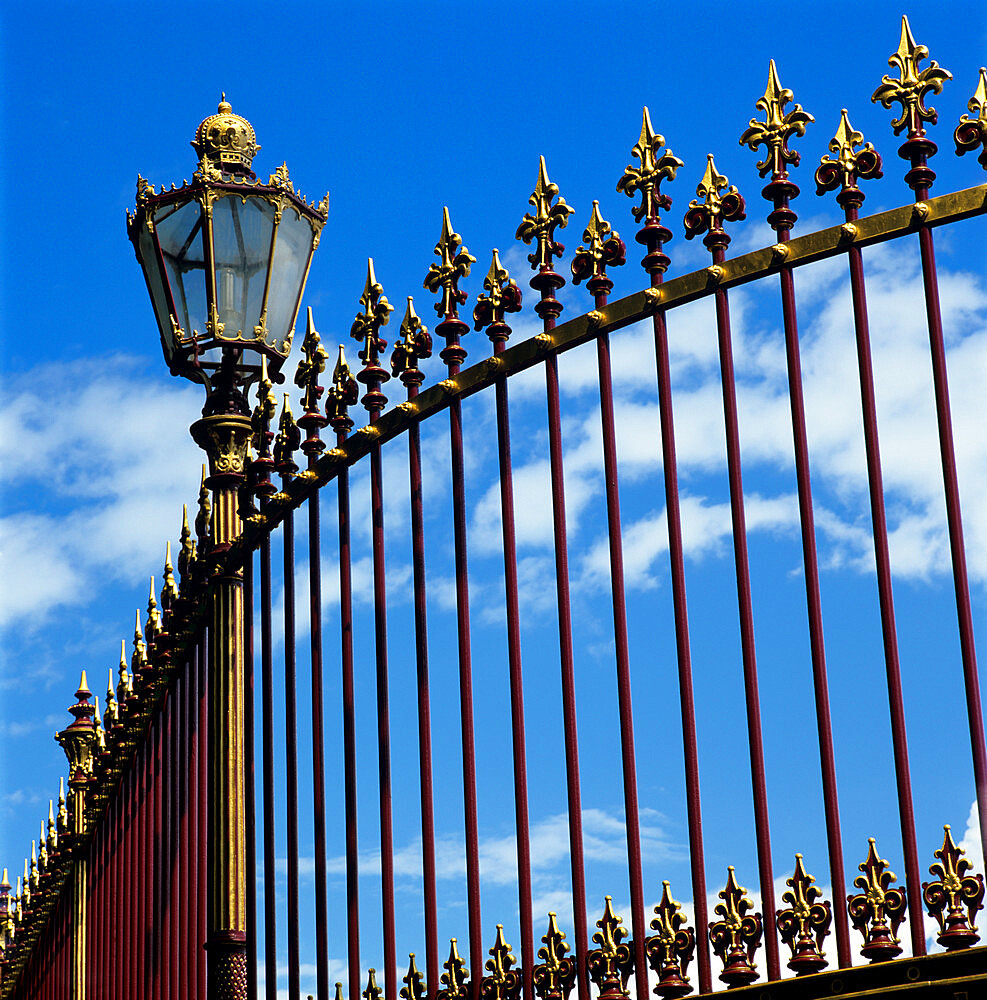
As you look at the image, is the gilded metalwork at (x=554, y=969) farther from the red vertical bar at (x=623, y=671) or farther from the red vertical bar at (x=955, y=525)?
the red vertical bar at (x=955, y=525)

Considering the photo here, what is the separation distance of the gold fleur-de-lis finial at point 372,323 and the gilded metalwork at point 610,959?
2.34 metres

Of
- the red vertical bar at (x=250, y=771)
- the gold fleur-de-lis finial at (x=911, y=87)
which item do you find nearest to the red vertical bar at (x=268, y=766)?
the red vertical bar at (x=250, y=771)

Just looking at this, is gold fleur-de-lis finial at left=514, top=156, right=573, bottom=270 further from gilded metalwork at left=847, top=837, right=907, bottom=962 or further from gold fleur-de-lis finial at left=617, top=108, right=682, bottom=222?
gilded metalwork at left=847, top=837, right=907, bottom=962

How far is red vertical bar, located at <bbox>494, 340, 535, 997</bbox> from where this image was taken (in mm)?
5438

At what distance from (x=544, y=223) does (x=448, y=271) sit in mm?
480

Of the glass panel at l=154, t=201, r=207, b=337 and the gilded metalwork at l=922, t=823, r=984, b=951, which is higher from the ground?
the glass panel at l=154, t=201, r=207, b=337

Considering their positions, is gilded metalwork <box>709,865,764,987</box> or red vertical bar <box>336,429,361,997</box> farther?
red vertical bar <box>336,429,361,997</box>

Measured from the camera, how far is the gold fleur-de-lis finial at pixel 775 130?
5.51 meters

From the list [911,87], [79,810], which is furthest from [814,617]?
[79,810]

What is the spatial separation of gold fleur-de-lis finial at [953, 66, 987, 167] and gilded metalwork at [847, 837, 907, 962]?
2104 mm

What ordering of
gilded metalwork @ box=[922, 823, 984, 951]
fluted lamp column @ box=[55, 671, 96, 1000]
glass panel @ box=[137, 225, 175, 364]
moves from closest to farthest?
gilded metalwork @ box=[922, 823, 984, 951] < glass panel @ box=[137, 225, 175, 364] < fluted lamp column @ box=[55, 671, 96, 1000]

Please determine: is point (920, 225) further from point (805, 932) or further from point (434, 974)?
point (434, 974)

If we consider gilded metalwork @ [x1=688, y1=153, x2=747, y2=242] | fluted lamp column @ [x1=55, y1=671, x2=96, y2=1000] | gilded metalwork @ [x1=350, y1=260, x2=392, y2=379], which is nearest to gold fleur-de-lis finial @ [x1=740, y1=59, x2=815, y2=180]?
gilded metalwork @ [x1=688, y1=153, x2=747, y2=242]

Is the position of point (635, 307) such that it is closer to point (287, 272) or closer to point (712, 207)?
point (712, 207)
